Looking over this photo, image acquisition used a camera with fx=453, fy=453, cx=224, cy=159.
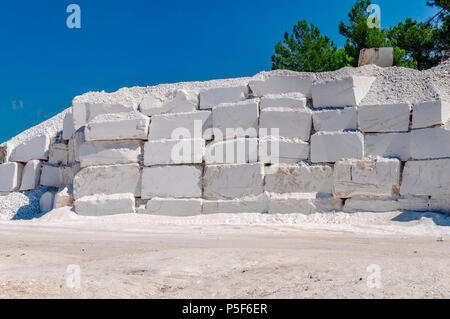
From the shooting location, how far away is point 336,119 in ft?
24.6

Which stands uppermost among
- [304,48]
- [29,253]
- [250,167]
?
[304,48]

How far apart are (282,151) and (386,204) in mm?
1839

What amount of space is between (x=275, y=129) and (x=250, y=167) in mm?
790

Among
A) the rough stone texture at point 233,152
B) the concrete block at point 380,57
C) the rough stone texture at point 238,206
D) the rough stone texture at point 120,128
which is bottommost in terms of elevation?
the rough stone texture at point 238,206

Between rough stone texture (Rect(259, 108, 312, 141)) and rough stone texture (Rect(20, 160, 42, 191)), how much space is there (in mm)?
5346

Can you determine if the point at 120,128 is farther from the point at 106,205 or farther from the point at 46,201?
the point at 46,201

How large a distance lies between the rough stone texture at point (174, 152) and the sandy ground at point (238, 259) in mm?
1384

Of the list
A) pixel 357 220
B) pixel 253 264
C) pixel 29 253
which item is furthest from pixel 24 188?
pixel 253 264

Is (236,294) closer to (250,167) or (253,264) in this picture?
(253,264)

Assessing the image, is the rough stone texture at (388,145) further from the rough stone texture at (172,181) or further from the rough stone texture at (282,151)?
the rough stone texture at (172,181)

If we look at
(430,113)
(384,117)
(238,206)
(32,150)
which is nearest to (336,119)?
(384,117)

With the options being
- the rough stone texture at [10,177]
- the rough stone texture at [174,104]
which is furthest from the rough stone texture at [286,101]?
the rough stone texture at [10,177]

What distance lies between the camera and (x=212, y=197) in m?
7.68

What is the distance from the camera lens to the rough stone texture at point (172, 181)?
778 centimetres
